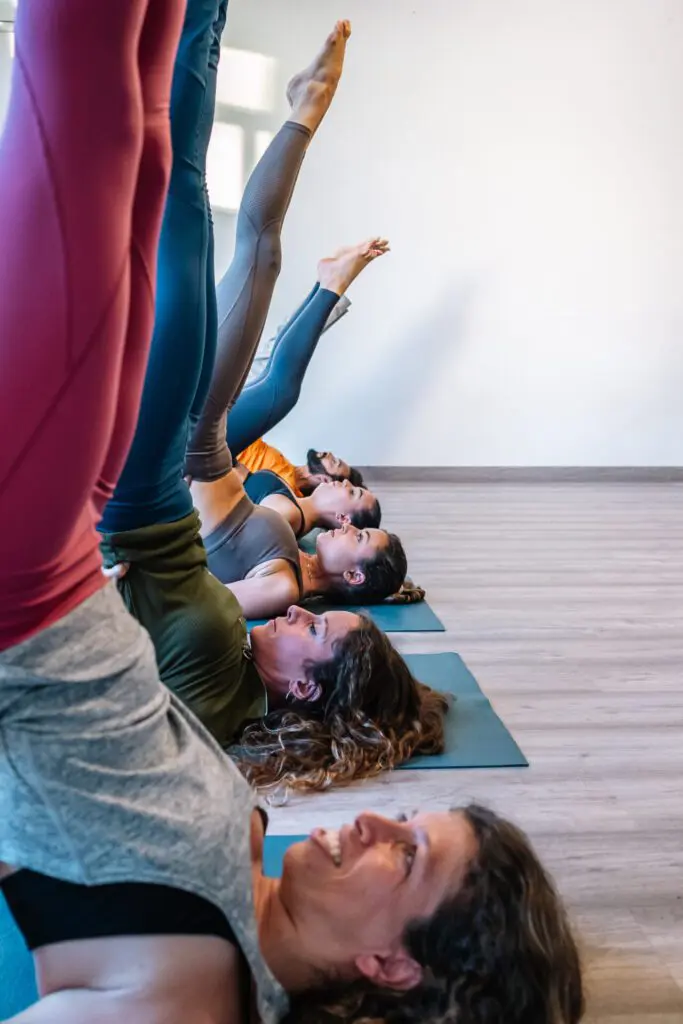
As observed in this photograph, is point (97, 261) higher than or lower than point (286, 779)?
higher

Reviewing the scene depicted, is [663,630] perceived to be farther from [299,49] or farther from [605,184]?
[299,49]

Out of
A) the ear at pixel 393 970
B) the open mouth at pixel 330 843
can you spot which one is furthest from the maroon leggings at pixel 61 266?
the ear at pixel 393 970

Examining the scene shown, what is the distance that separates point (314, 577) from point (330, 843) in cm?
196

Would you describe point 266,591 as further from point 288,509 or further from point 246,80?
point 246,80

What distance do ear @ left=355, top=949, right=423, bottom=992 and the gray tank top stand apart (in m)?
1.72

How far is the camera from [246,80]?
4.46 meters

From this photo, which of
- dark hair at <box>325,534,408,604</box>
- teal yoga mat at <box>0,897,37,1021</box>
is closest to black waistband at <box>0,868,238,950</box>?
teal yoga mat at <box>0,897,37,1021</box>

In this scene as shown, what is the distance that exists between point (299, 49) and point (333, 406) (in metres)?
1.79

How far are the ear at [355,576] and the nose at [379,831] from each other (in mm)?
1930

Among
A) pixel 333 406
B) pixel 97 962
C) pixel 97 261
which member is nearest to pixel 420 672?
pixel 97 962

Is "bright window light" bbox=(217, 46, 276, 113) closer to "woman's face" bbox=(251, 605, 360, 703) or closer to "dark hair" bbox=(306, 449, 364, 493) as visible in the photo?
"dark hair" bbox=(306, 449, 364, 493)

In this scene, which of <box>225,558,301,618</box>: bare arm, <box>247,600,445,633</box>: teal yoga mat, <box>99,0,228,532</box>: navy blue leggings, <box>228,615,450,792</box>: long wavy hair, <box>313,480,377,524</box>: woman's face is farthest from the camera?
<box>313,480,377,524</box>: woman's face

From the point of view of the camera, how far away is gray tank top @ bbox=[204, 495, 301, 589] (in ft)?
8.86

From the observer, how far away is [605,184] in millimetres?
4934
